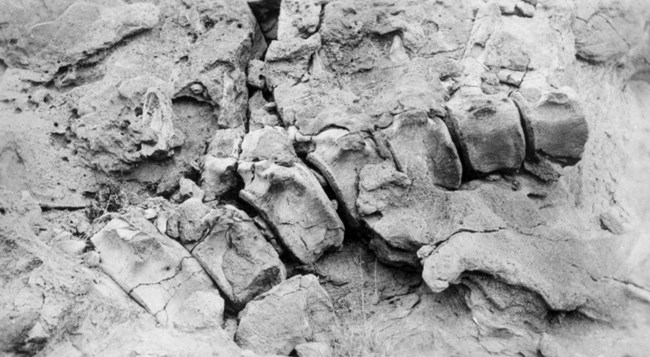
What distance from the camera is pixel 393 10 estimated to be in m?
4.42

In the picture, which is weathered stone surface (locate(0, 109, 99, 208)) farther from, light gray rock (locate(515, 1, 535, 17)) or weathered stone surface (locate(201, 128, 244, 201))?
light gray rock (locate(515, 1, 535, 17))

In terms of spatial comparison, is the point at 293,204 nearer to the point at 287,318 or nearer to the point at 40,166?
the point at 287,318

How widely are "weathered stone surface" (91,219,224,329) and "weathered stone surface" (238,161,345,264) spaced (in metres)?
0.46

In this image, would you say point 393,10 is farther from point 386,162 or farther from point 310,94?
point 386,162

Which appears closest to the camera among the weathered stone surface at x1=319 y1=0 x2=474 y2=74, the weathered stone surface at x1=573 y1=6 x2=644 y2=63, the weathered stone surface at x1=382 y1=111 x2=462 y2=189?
the weathered stone surface at x1=382 y1=111 x2=462 y2=189

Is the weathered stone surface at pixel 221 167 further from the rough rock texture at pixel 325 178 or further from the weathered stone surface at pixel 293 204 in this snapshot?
the weathered stone surface at pixel 293 204

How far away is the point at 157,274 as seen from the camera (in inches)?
142

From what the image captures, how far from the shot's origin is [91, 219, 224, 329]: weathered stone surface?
353cm

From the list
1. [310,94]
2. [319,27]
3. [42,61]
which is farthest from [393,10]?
[42,61]

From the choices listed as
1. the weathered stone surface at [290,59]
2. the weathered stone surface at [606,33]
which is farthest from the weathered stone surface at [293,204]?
the weathered stone surface at [606,33]

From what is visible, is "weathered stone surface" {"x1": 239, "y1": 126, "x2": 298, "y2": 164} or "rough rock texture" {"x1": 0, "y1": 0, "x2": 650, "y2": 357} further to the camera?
"weathered stone surface" {"x1": 239, "y1": 126, "x2": 298, "y2": 164}

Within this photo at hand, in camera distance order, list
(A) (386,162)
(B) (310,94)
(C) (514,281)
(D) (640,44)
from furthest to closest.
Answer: (D) (640,44), (B) (310,94), (A) (386,162), (C) (514,281)

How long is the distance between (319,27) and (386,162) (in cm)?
104

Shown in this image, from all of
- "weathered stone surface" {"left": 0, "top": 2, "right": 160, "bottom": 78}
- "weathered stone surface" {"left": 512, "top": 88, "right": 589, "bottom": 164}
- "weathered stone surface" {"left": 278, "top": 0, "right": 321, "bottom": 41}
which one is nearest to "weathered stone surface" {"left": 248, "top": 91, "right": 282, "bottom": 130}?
"weathered stone surface" {"left": 278, "top": 0, "right": 321, "bottom": 41}
